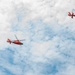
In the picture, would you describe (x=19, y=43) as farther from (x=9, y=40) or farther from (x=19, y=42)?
(x=9, y=40)

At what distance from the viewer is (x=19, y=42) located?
155750 millimetres

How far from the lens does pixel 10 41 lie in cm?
16450

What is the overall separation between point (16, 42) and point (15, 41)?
2.18 m

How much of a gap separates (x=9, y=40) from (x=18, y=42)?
11.5 m

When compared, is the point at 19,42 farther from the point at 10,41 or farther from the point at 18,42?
the point at 10,41

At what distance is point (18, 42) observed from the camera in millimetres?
156875

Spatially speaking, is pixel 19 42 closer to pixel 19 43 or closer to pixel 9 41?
pixel 19 43

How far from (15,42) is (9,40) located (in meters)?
7.90

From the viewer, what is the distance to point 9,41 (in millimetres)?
165500

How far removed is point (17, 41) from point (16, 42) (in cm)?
114

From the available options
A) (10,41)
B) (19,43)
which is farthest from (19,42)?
(10,41)

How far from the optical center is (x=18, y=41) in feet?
513

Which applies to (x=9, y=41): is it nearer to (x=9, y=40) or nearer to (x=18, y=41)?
(x=9, y=40)

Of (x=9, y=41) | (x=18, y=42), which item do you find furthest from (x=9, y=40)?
(x=18, y=42)
